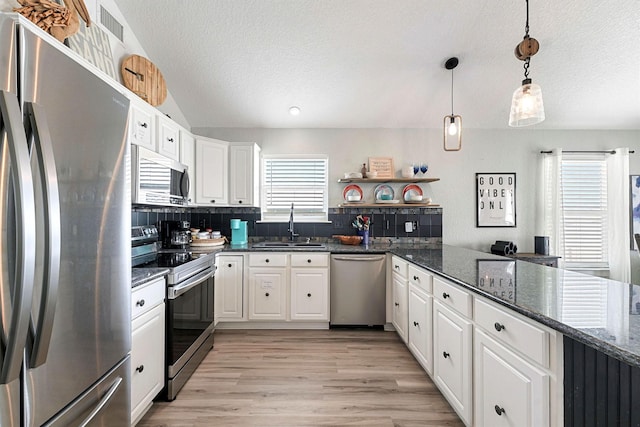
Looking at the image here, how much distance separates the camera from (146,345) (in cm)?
177

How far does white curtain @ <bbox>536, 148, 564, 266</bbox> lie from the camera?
370cm

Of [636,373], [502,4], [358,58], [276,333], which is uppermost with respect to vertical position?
[502,4]

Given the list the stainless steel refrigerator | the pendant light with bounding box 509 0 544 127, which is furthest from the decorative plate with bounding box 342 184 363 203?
the stainless steel refrigerator

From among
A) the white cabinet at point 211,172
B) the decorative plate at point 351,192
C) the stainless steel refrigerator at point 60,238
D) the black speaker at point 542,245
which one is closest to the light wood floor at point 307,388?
the stainless steel refrigerator at point 60,238

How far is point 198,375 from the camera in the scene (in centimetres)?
232

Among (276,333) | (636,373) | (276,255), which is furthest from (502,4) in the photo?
(276,333)

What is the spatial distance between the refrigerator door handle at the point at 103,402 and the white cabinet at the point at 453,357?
66.5 inches

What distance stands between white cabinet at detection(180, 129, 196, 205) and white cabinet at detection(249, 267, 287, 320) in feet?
3.56

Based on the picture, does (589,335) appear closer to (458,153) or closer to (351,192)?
(351,192)

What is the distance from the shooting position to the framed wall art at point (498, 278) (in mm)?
1365

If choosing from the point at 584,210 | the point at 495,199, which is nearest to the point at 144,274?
the point at 495,199

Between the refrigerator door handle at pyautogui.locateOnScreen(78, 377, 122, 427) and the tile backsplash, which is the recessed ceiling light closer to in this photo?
the tile backsplash

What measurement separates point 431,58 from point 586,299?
8.01 feet

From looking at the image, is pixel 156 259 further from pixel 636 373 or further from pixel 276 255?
pixel 636 373
